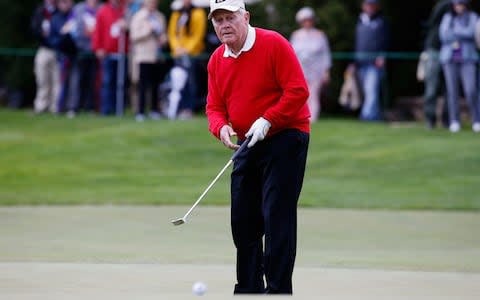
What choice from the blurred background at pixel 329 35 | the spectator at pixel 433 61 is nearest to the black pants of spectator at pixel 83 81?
the blurred background at pixel 329 35

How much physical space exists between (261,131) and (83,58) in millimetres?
16840

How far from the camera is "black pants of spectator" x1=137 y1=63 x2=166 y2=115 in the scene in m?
23.6

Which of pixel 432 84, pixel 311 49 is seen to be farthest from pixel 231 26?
pixel 311 49

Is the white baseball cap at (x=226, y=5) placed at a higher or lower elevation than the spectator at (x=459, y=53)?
higher

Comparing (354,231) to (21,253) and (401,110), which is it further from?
(401,110)

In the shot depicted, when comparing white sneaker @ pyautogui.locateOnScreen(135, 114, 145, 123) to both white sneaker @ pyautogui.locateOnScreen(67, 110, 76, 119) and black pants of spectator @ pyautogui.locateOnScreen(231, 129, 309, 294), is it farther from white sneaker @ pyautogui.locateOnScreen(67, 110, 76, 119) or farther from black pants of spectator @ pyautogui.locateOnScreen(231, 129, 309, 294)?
black pants of spectator @ pyautogui.locateOnScreen(231, 129, 309, 294)

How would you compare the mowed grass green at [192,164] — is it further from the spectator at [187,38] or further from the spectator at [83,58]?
the spectator at [187,38]

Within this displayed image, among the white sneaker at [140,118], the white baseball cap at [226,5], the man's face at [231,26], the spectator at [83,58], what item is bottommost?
the white sneaker at [140,118]

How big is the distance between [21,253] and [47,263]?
2.94 feet

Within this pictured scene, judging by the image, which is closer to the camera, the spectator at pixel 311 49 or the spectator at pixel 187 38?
the spectator at pixel 311 49

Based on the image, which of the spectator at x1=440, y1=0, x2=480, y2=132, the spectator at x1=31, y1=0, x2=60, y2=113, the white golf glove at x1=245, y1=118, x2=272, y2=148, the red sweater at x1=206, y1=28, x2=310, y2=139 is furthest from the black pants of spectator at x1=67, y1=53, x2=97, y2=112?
the white golf glove at x1=245, y1=118, x2=272, y2=148

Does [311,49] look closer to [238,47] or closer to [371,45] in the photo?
[371,45]

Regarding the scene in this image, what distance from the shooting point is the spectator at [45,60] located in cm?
2502

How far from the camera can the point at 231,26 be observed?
865 cm
